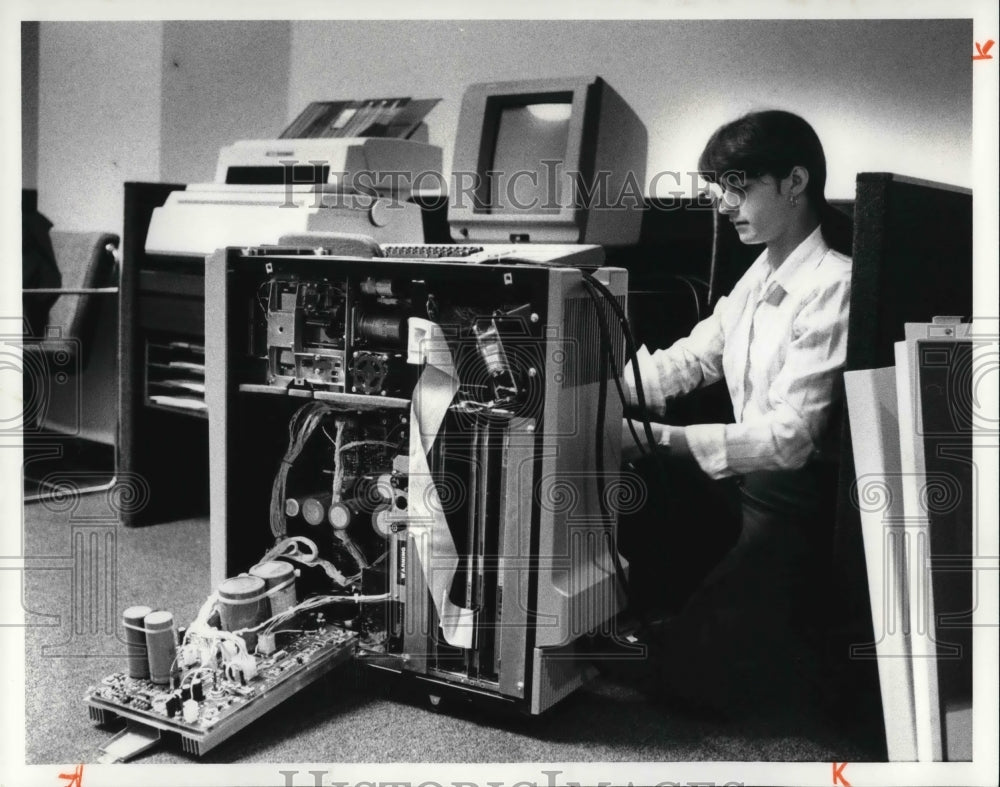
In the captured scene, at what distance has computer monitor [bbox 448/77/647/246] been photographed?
180 cm

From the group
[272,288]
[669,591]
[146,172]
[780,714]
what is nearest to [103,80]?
[146,172]

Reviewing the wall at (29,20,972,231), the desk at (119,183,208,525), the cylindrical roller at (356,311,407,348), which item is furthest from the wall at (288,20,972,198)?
the desk at (119,183,208,525)

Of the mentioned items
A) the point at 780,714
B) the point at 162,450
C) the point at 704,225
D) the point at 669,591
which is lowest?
the point at 780,714

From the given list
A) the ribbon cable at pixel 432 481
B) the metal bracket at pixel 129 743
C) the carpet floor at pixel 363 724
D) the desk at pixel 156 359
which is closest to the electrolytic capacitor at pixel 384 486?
the ribbon cable at pixel 432 481

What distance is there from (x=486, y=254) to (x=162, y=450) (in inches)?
55.8

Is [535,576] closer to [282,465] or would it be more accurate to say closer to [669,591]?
[669,591]

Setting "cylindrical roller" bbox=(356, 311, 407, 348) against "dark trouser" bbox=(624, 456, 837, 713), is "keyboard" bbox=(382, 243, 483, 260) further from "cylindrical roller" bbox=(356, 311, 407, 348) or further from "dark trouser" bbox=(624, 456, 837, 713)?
"dark trouser" bbox=(624, 456, 837, 713)

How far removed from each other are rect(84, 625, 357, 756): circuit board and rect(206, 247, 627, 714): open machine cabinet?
147 mm

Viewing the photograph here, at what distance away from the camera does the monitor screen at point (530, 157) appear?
1844mm

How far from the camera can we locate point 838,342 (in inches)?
64.1

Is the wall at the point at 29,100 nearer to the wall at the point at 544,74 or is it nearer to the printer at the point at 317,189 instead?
the wall at the point at 544,74

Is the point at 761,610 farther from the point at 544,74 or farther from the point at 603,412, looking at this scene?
the point at 544,74

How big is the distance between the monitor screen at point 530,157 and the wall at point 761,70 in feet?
0.24

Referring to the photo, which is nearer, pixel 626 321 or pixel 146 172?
pixel 626 321
